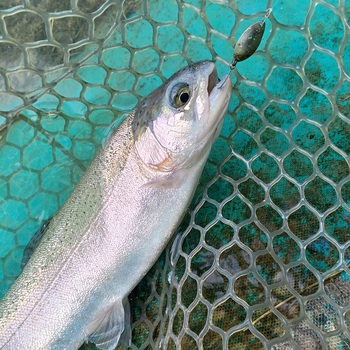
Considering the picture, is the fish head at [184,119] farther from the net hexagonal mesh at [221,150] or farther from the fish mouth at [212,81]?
the net hexagonal mesh at [221,150]

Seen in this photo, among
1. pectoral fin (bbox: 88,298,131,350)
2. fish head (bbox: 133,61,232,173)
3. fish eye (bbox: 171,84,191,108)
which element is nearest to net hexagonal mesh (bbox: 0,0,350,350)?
pectoral fin (bbox: 88,298,131,350)

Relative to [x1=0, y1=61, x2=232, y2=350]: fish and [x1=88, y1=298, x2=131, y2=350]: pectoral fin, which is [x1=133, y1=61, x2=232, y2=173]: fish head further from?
[x1=88, y1=298, x2=131, y2=350]: pectoral fin

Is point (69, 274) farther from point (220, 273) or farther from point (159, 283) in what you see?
point (220, 273)

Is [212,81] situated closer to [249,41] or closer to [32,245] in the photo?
[249,41]

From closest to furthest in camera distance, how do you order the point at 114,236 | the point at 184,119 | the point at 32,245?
1. the point at 184,119
2. the point at 114,236
3. the point at 32,245

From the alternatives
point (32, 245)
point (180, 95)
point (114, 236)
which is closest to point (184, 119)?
point (180, 95)

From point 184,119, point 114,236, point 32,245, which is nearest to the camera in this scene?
point 184,119

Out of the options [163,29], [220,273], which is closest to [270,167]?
[220,273]
